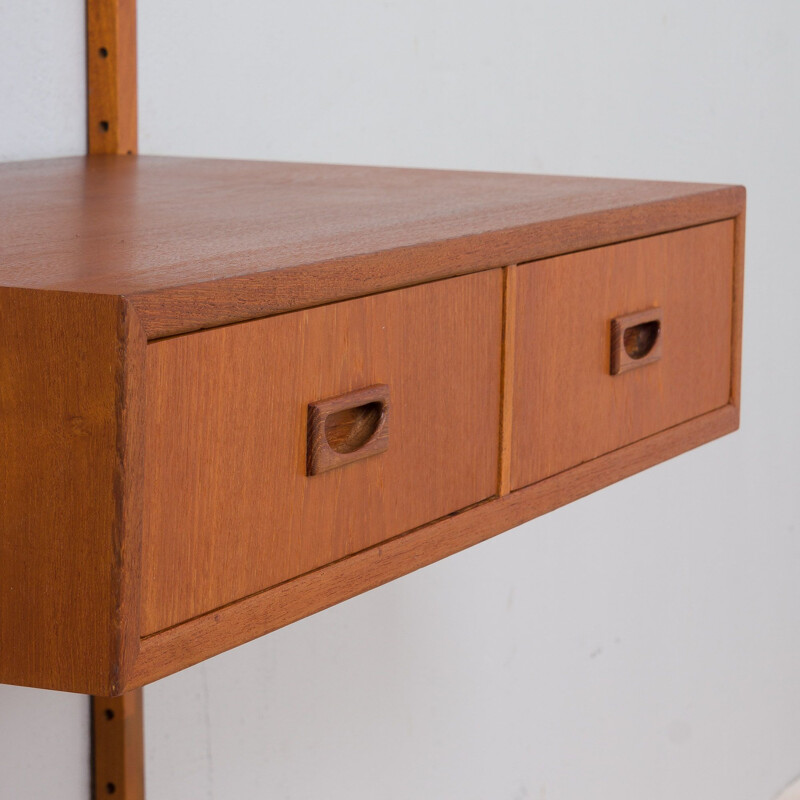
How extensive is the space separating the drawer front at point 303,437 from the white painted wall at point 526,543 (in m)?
0.47

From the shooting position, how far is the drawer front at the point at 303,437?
0.50m

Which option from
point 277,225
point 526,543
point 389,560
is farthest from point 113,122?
point 526,543

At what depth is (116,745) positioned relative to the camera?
3.49ft

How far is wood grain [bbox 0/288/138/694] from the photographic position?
0.45 meters

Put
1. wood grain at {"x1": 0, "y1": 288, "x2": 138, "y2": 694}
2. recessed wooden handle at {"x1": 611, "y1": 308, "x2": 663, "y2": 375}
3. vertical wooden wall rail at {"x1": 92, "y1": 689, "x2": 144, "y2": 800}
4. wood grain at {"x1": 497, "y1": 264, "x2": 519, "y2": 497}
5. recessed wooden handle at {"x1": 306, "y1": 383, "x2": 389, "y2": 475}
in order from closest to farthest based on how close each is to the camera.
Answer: wood grain at {"x1": 0, "y1": 288, "x2": 138, "y2": 694}, recessed wooden handle at {"x1": 306, "y1": 383, "x2": 389, "y2": 475}, wood grain at {"x1": 497, "y1": 264, "x2": 519, "y2": 497}, recessed wooden handle at {"x1": 611, "y1": 308, "x2": 663, "y2": 375}, vertical wooden wall rail at {"x1": 92, "y1": 689, "x2": 144, "y2": 800}

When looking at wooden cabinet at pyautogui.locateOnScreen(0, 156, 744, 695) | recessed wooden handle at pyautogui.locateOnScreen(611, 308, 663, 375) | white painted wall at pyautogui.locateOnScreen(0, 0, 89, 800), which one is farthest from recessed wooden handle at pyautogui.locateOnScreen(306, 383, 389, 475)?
white painted wall at pyautogui.locateOnScreen(0, 0, 89, 800)

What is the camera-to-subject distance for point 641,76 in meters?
1.68

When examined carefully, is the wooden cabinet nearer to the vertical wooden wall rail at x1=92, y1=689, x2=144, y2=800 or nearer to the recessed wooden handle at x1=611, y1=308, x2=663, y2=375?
the recessed wooden handle at x1=611, y1=308, x2=663, y2=375

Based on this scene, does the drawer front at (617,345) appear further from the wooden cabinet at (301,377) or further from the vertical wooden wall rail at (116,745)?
the vertical wooden wall rail at (116,745)

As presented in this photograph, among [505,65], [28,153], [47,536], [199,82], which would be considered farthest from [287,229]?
[505,65]

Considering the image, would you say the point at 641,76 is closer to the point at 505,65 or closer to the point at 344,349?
the point at 505,65

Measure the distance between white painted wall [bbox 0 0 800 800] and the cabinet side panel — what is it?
55cm

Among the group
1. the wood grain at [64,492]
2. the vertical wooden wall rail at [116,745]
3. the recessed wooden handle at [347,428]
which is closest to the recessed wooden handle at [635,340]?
the recessed wooden handle at [347,428]

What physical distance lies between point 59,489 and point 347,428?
18cm
